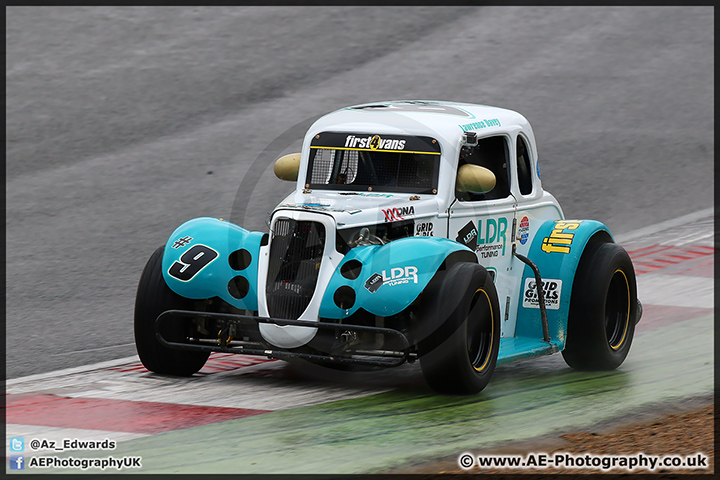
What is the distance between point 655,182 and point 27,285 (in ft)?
32.1

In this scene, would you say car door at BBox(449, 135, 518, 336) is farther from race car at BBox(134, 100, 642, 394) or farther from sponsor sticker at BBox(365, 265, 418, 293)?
sponsor sticker at BBox(365, 265, 418, 293)

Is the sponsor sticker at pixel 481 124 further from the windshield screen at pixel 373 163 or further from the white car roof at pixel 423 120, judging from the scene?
the windshield screen at pixel 373 163

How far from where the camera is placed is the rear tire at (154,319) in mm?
8281

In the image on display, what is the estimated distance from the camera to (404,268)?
764 centimetres

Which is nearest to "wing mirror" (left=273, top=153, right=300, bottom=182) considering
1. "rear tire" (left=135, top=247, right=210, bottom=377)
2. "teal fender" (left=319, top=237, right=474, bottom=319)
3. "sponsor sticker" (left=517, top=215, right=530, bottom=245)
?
"rear tire" (left=135, top=247, right=210, bottom=377)

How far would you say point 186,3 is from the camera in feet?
87.7

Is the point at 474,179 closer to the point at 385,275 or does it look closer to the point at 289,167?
the point at 385,275

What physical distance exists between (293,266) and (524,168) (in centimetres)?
245

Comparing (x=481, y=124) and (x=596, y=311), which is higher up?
(x=481, y=124)

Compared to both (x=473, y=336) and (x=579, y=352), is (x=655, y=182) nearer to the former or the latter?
(x=579, y=352)

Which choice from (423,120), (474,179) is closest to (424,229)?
(474,179)

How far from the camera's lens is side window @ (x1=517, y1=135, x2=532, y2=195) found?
366 inches

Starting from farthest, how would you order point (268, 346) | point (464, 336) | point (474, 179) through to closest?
point (474, 179) < point (268, 346) < point (464, 336)

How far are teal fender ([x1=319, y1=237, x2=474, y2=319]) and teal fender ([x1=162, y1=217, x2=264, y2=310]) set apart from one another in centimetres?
69
